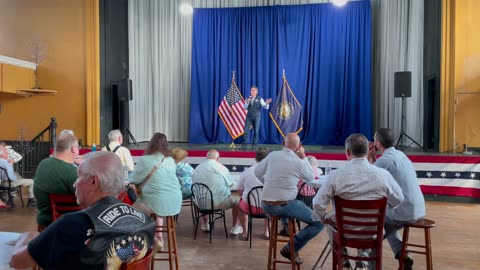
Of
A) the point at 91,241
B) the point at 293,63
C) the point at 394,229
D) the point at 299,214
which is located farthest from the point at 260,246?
the point at 293,63

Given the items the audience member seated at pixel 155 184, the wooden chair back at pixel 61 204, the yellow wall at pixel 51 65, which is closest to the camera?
the wooden chair back at pixel 61 204

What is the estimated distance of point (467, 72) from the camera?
813 centimetres

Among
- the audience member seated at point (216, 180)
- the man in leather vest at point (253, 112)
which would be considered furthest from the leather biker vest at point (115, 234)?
the man in leather vest at point (253, 112)

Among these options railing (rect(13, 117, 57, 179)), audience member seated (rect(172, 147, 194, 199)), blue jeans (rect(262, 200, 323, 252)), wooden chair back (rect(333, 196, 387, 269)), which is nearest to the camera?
wooden chair back (rect(333, 196, 387, 269))

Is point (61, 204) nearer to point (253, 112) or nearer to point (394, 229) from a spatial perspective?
point (394, 229)

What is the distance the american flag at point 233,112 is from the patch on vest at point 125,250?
8.74m

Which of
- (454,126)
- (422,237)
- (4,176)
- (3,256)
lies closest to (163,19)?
(4,176)

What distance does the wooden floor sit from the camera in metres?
4.21

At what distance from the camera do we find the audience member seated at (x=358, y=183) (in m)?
2.97

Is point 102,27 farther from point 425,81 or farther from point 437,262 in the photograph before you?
point 437,262

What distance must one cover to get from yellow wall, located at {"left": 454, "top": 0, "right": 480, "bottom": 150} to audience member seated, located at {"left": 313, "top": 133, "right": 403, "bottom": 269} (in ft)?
19.7

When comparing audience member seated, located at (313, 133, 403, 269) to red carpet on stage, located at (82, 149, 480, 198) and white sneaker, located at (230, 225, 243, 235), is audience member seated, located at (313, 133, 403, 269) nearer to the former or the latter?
white sneaker, located at (230, 225, 243, 235)

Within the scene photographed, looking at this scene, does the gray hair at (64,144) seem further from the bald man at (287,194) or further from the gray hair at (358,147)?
the gray hair at (358,147)

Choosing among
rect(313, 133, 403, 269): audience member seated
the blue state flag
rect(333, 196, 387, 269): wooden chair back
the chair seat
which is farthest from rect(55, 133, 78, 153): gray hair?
the blue state flag
